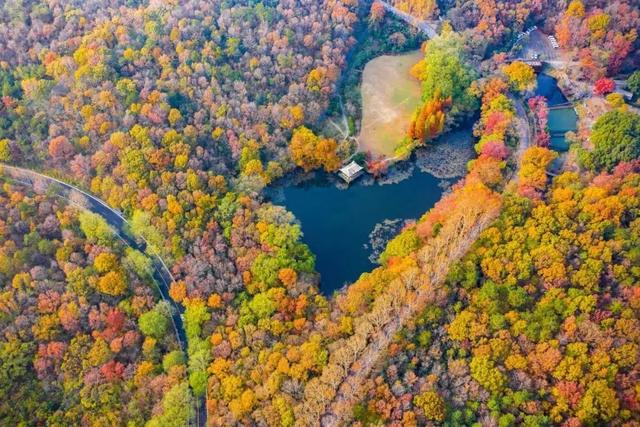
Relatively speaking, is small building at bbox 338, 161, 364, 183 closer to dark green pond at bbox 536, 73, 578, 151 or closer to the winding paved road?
dark green pond at bbox 536, 73, 578, 151

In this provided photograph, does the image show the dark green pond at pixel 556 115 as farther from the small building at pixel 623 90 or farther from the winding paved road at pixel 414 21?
the winding paved road at pixel 414 21

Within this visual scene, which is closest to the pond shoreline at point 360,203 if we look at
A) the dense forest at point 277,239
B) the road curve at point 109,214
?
the dense forest at point 277,239

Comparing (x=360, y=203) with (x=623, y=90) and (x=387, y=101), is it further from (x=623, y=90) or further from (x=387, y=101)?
(x=623, y=90)

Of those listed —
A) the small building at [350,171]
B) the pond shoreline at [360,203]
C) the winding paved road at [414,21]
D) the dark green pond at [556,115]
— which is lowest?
the pond shoreline at [360,203]

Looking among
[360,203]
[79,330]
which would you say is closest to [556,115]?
[360,203]

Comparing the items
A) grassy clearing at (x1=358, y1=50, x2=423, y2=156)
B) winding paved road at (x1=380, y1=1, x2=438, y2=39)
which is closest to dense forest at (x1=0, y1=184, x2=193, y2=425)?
grassy clearing at (x1=358, y1=50, x2=423, y2=156)

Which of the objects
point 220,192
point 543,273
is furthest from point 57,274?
point 543,273
